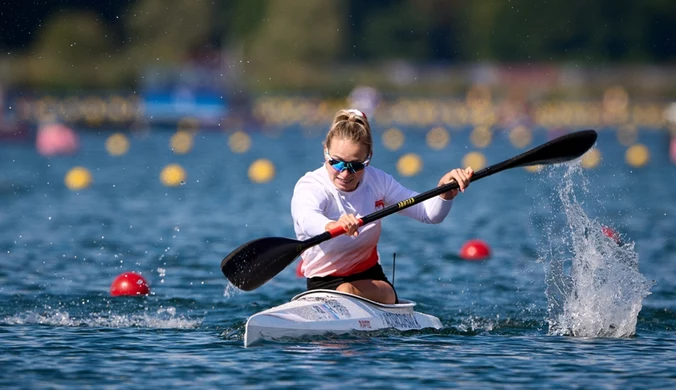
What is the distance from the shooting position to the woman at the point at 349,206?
908cm

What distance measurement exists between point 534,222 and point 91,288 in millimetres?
9253

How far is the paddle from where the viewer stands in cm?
909

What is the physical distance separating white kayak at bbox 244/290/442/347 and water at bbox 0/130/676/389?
10cm

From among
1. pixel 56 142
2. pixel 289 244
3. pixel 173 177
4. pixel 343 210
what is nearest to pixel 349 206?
pixel 343 210

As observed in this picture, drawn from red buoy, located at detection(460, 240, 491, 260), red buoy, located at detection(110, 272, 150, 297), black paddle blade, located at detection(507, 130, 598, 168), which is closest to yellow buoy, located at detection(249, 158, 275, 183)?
red buoy, located at detection(460, 240, 491, 260)

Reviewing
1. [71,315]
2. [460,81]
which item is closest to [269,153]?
[71,315]

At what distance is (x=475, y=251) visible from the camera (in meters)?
15.4

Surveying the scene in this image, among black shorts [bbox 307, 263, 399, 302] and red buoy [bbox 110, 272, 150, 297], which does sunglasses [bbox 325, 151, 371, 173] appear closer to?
black shorts [bbox 307, 263, 399, 302]

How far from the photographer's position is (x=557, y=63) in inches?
3519

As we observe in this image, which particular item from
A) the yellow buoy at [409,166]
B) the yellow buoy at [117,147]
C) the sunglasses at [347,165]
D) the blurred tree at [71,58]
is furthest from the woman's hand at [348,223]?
the blurred tree at [71,58]

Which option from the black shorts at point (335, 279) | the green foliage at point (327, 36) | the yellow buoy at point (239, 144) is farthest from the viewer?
the green foliage at point (327, 36)

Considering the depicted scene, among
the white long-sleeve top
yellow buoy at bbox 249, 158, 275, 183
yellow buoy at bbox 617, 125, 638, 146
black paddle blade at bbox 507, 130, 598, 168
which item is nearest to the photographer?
the white long-sleeve top

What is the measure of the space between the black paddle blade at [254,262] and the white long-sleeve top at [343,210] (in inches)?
9.8

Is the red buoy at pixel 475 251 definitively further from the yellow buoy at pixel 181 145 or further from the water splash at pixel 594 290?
the yellow buoy at pixel 181 145
